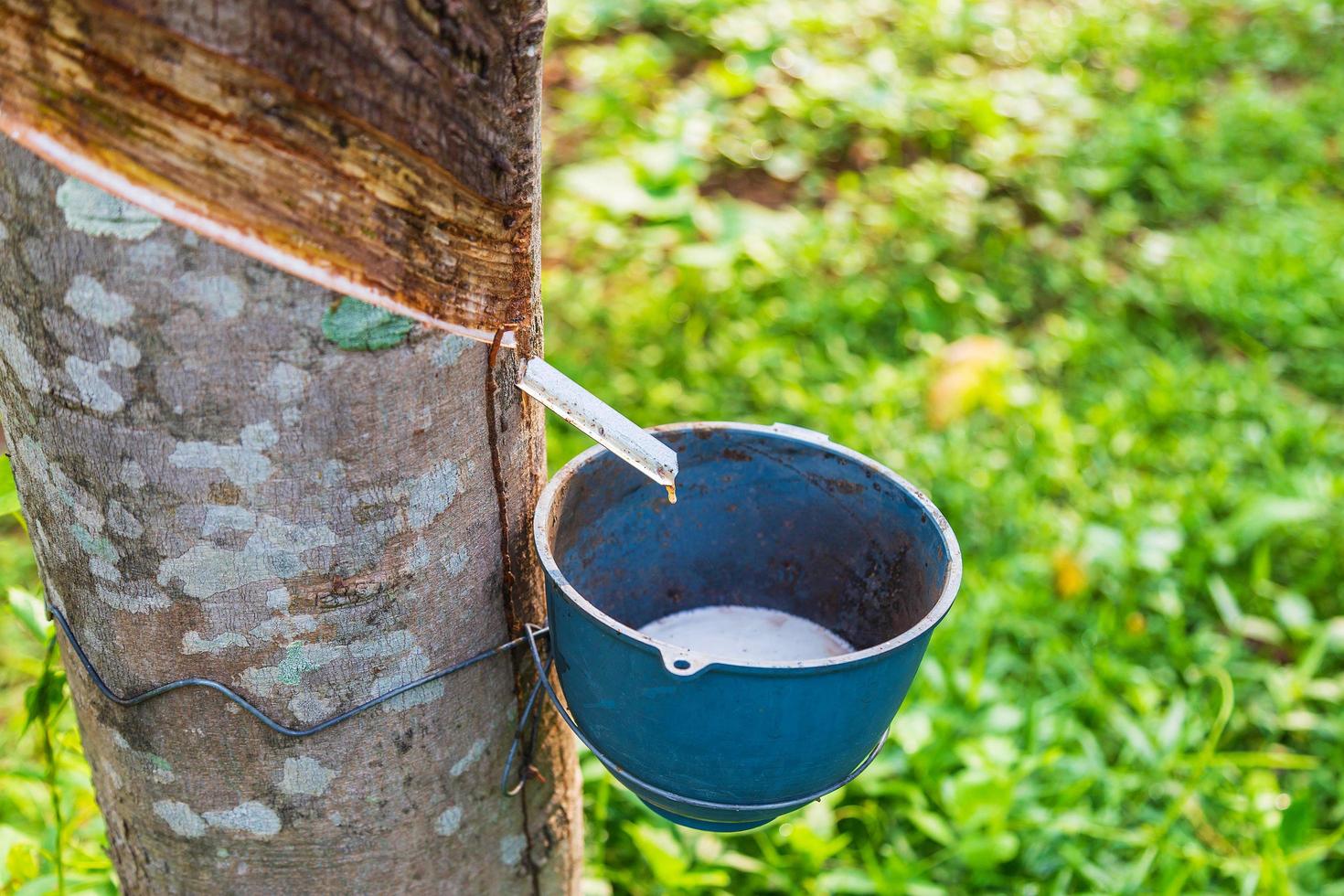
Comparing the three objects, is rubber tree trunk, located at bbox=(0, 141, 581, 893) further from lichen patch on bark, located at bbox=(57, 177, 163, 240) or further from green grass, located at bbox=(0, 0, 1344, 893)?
green grass, located at bbox=(0, 0, 1344, 893)

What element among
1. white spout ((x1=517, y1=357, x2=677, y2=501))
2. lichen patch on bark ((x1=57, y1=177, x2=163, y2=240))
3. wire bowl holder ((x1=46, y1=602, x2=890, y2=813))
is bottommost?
wire bowl holder ((x1=46, y1=602, x2=890, y2=813))

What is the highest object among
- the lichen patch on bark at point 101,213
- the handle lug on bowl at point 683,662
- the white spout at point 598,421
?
the lichen patch on bark at point 101,213

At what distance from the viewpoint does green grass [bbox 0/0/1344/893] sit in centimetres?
228

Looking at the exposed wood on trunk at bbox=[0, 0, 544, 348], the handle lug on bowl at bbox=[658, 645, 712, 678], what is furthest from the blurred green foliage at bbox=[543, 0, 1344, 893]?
the exposed wood on trunk at bbox=[0, 0, 544, 348]

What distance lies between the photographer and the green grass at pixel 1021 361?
7.48 feet

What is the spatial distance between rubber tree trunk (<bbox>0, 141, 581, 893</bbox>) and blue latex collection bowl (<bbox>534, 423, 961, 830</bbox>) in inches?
5.1

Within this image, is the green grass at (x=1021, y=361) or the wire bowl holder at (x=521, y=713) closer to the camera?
the wire bowl holder at (x=521, y=713)

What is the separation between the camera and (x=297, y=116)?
980 millimetres

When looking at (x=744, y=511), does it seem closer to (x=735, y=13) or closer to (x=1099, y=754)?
(x=1099, y=754)

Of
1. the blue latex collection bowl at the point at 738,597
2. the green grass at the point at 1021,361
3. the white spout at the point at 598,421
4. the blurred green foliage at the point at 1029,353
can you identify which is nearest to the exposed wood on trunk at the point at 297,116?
the white spout at the point at 598,421

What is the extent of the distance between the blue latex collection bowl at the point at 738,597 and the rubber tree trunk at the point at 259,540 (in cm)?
13

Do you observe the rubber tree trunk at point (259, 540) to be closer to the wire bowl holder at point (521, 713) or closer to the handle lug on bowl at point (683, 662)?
the wire bowl holder at point (521, 713)

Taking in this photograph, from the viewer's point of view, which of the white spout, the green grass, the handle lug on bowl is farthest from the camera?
the green grass

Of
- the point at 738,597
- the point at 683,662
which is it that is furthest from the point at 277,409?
the point at 738,597
